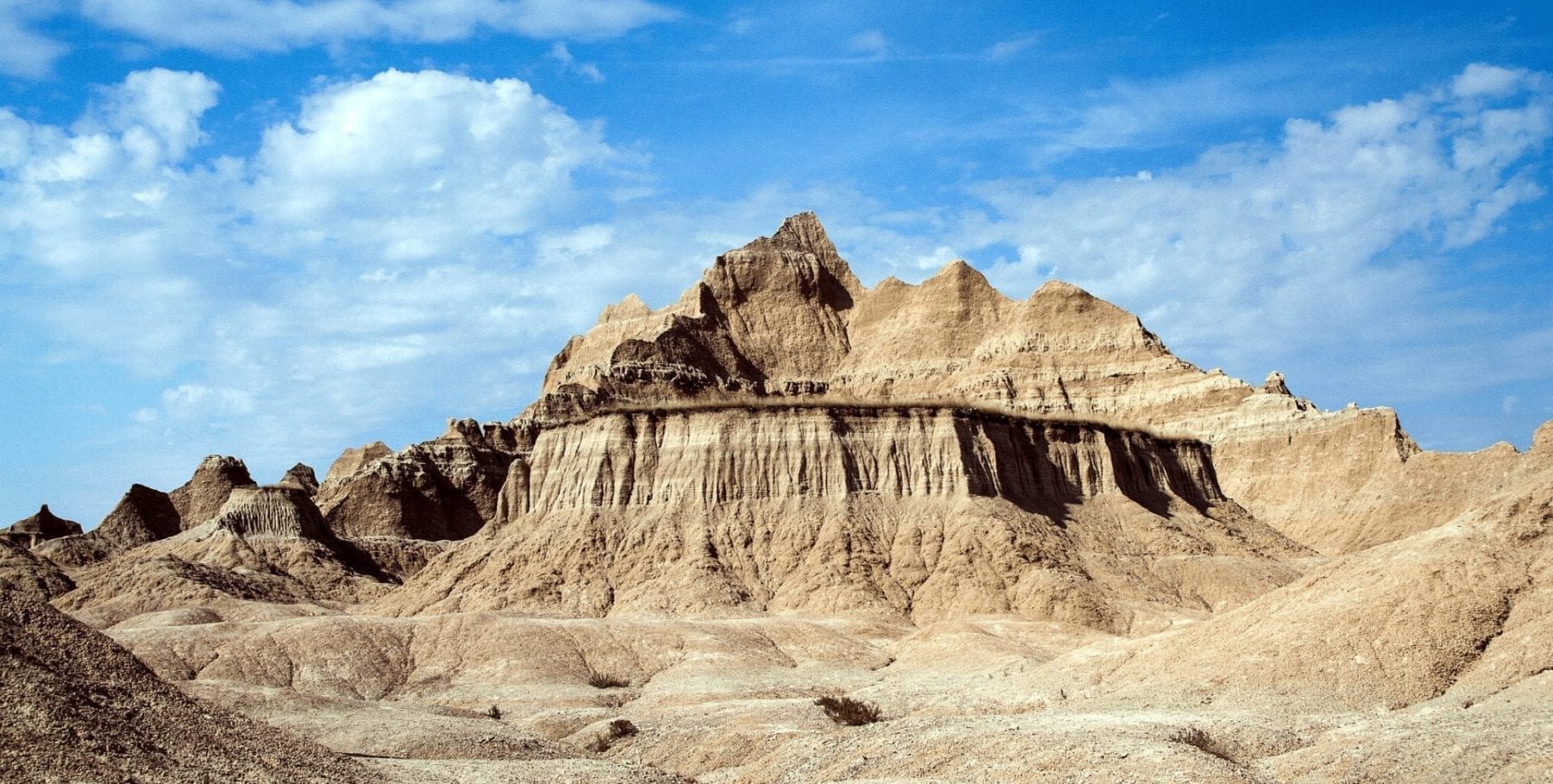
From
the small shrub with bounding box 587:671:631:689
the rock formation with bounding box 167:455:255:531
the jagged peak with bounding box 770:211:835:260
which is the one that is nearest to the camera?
the small shrub with bounding box 587:671:631:689

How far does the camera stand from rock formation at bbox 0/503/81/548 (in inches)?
3994

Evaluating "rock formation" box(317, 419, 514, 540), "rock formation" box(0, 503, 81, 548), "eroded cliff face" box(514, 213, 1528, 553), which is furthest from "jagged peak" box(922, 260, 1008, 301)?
"rock formation" box(0, 503, 81, 548)

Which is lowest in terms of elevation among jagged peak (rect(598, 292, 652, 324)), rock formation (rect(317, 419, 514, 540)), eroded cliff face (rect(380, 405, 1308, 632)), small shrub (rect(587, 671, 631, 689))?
small shrub (rect(587, 671, 631, 689))

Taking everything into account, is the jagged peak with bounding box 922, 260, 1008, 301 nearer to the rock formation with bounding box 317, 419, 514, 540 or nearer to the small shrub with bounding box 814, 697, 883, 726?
the rock formation with bounding box 317, 419, 514, 540

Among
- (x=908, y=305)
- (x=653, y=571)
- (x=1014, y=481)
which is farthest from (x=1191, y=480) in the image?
(x=908, y=305)

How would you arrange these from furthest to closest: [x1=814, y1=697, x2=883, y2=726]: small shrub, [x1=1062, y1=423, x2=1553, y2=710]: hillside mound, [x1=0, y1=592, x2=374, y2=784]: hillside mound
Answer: [x1=814, y1=697, x2=883, y2=726]: small shrub → [x1=1062, y1=423, x2=1553, y2=710]: hillside mound → [x1=0, y1=592, x2=374, y2=784]: hillside mound

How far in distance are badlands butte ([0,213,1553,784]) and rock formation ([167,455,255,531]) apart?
306 mm

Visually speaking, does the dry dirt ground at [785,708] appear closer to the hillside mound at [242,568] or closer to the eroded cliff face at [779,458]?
the eroded cliff face at [779,458]

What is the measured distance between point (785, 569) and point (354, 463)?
66.9m

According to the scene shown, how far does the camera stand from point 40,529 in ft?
350

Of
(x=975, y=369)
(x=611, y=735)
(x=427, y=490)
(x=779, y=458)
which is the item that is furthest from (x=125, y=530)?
(x=611, y=735)

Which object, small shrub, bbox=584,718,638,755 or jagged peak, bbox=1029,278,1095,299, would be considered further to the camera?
jagged peak, bbox=1029,278,1095,299

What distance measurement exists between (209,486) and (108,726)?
297 ft

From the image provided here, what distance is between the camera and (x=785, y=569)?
6431 cm
